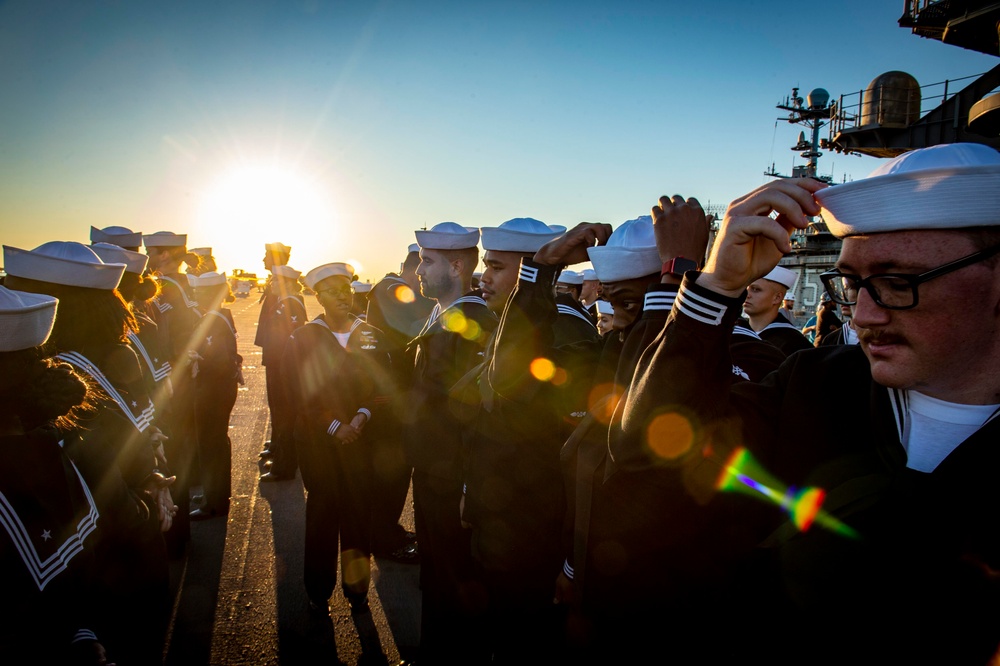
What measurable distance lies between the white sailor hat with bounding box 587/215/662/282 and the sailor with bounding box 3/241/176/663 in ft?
7.31

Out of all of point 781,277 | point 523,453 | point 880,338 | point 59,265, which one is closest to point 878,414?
point 880,338

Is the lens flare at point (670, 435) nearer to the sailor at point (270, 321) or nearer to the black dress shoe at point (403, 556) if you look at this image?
the black dress shoe at point (403, 556)

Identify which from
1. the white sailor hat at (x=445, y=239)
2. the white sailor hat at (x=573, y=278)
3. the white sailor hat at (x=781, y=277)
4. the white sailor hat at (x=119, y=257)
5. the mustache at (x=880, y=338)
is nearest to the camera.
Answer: the mustache at (x=880, y=338)

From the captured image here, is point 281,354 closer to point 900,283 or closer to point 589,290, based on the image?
point 589,290

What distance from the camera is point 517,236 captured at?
350cm

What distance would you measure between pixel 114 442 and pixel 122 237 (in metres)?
4.71

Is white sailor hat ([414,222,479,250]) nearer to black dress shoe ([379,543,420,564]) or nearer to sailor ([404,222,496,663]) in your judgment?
sailor ([404,222,496,663])

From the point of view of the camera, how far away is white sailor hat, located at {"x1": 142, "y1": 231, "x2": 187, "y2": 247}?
643 cm

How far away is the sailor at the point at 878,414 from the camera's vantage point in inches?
47.7

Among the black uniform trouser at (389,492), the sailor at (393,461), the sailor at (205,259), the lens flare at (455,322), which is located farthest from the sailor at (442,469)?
the sailor at (205,259)

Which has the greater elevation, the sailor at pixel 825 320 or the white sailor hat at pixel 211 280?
the white sailor hat at pixel 211 280

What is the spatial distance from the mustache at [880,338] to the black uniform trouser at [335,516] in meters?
3.86

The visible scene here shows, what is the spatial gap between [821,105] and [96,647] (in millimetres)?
40114

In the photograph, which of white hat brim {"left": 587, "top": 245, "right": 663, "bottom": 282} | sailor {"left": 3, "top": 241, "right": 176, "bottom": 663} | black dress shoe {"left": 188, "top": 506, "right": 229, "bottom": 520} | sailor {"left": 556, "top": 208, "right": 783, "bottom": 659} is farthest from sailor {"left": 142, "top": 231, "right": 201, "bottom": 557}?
white hat brim {"left": 587, "top": 245, "right": 663, "bottom": 282}
